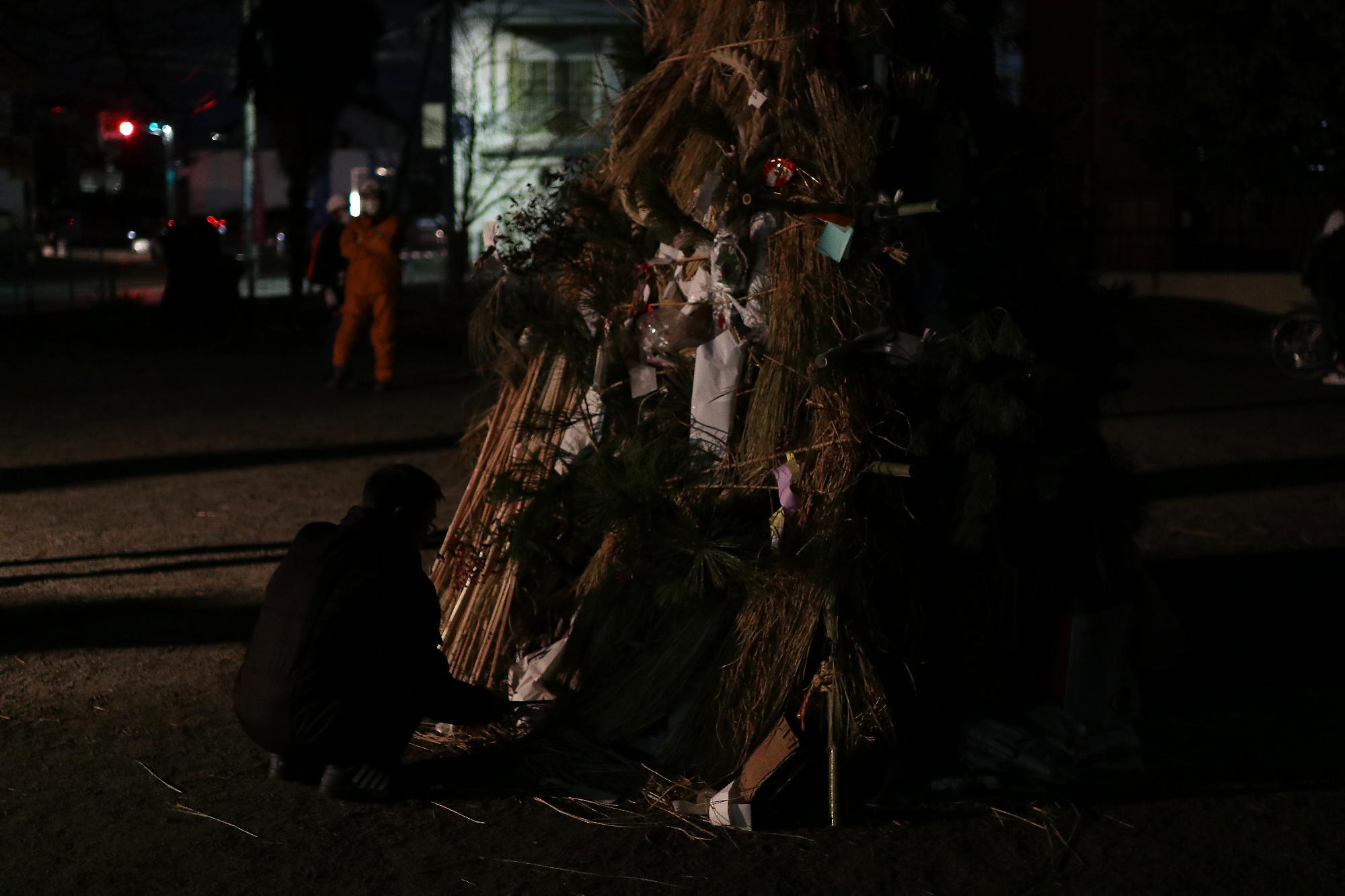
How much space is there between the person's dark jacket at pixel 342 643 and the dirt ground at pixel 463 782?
255mm

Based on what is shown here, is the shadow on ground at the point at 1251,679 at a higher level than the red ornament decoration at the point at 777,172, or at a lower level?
lower

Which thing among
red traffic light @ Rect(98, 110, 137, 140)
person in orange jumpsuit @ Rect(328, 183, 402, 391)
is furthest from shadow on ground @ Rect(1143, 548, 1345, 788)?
red traffic light @ Rect(98, 110, 137, 140)

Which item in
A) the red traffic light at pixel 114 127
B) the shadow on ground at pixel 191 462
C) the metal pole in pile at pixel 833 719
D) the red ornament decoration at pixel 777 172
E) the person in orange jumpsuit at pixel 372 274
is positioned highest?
the red traffic light at pixel 114 127

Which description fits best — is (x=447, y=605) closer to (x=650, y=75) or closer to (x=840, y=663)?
(x=840, y=663)

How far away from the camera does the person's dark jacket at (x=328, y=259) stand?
42.6 ft

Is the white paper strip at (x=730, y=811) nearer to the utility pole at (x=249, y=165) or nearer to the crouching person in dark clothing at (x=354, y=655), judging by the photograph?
the crouching person in dark clothing at (x=354, y=655)

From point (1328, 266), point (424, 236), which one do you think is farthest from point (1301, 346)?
point (424, 236)

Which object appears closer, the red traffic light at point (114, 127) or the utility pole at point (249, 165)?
the red traffic light at point (114, 127)

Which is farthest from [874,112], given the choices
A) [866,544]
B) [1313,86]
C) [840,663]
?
[1313,86]

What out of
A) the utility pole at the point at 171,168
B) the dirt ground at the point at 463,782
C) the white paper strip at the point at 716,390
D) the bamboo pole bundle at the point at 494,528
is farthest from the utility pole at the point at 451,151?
the white paper strip at the point at 716,390

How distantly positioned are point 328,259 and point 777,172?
369 inches

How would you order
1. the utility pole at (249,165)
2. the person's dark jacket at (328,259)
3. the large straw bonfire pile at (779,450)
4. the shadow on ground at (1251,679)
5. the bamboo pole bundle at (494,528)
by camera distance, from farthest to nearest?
the utility pole at (249,165) < the person's dark jacket at (328,259) < the bamboo pole bundle at (494,528) < the shadow on ground at (1251,679) < the large straw bonfire pile at (779,450)

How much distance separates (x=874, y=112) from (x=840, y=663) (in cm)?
159

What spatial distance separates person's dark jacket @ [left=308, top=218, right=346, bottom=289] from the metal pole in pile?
9.60 meters
